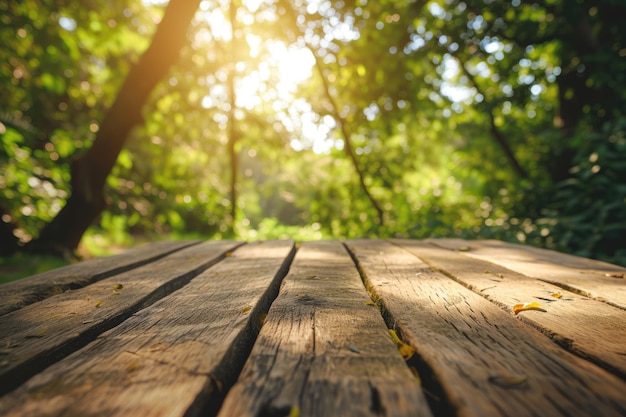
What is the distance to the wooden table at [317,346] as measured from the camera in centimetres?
49

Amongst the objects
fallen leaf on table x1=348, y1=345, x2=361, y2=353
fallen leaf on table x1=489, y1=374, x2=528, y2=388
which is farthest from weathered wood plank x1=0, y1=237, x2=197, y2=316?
fallen leaf on table x1=489, y1=374, x2=528, y2=388

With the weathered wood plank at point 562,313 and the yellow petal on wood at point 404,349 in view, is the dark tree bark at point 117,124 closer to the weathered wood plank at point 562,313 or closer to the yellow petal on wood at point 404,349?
the weathered wood plank at point 562,313

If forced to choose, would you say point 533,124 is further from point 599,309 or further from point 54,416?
point 54,416

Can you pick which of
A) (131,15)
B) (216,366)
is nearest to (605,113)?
(216,366)

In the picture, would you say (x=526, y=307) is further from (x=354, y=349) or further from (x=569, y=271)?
(x=569, y=271)

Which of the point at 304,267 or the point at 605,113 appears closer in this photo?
the point at 304,267

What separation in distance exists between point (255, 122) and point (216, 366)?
6637 mm

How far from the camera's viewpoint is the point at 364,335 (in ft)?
2.26

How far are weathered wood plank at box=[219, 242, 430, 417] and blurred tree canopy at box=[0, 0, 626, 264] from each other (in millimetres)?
3328

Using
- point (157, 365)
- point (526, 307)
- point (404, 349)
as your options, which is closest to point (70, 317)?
point (157, 365)

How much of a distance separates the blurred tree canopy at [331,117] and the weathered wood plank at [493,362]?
3.05 metres

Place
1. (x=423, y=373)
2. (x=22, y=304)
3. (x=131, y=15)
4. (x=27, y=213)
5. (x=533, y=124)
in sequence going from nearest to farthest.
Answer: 1. (x=423, y=373)
2. (x=22, y=304)
3. (x=27, y=213)
4. (x=131, y=15)
5. (x=533, y=124)

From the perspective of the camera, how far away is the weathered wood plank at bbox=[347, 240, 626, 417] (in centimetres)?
48

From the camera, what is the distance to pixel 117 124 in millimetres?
3822
